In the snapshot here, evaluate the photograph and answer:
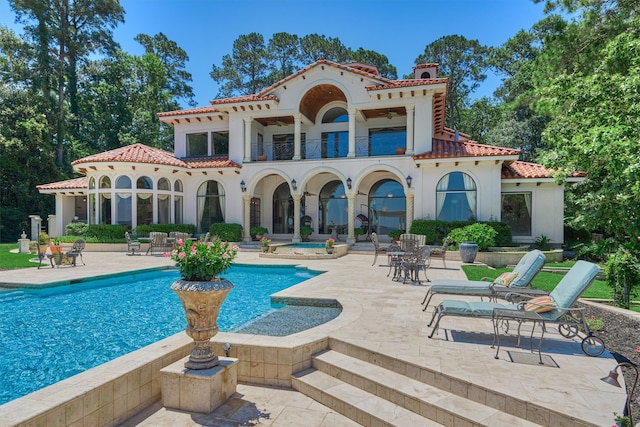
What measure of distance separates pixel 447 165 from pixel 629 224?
11300mm

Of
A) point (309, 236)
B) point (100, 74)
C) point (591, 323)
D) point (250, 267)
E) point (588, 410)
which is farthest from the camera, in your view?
point (100, 74)

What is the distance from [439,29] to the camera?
33.4 metres

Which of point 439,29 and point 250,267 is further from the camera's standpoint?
point 439,29

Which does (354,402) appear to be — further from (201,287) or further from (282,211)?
(282,211)

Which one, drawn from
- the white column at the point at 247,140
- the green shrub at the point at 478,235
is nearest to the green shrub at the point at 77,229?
the white column at the point at 247,140

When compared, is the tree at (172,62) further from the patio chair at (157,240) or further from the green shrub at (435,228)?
the green shrub at (435,228)

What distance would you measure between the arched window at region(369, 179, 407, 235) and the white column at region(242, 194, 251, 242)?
24.5 ft

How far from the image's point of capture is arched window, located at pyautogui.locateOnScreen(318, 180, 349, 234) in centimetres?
2331

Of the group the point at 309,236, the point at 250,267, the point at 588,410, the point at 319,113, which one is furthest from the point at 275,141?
the point at 588,410

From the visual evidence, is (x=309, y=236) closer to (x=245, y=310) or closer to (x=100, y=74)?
(x=245, y=310)

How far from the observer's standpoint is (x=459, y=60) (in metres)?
33.9

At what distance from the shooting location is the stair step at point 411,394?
3447 millimetres

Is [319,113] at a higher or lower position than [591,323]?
higher

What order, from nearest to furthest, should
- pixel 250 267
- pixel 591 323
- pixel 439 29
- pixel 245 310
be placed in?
pixel 591 323, pixel 245 310, pixel 250 267, pixel 439 29
